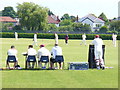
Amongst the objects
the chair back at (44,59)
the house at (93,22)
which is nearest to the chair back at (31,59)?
the chair back at (44,59)

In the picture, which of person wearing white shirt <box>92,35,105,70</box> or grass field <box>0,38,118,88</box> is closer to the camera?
grass field <box>0,38,118,88</box>

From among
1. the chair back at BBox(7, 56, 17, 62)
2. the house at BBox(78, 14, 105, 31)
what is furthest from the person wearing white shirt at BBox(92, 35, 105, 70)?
the house at BBox(78, 14, 105, 31)

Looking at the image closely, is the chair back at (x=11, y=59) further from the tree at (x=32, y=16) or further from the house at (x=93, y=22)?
the house at (x=93, y=22)

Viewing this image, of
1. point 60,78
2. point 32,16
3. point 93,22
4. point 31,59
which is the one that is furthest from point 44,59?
point 93,22

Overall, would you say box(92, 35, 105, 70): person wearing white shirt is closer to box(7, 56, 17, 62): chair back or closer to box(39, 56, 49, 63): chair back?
box(39, 56, 49, 63): chair back

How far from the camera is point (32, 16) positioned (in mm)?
113875

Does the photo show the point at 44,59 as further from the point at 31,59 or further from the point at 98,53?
the point at 98,53

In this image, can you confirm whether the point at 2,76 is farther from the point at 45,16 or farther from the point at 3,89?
the point at 45,16

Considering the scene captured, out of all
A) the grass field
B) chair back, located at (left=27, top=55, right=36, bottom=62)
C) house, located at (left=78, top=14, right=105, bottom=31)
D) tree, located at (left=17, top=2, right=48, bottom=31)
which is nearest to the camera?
the grass field

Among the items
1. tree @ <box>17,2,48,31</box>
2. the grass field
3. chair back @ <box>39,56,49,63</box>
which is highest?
tree @ <box>17,2,48,31</box>

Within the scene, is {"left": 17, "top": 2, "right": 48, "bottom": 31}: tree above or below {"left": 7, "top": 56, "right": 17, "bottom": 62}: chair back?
above

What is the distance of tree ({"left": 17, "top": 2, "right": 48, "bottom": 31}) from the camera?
372ft

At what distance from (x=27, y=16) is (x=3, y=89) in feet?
333

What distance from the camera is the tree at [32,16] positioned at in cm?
11338
